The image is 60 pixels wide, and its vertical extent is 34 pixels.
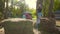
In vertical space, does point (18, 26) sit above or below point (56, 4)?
below

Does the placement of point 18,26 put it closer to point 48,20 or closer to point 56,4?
point 48,20

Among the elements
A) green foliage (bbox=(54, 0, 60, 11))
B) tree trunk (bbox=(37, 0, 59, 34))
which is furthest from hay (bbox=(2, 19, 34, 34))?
green foliage (bbox=(54, 0, 60, 11))

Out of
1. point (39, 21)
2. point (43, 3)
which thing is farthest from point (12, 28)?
point (43, 3)

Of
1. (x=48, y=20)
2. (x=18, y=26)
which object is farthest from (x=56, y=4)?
(x=18, y=26)

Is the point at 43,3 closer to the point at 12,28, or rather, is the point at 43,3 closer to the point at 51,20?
the point at 51,20

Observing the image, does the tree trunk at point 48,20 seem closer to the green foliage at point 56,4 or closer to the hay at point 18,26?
the green foliage at point 56,4

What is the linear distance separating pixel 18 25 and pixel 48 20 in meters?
1.67

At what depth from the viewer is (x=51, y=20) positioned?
19.0 feet

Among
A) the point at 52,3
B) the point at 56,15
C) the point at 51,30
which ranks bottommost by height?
the point at 51,30

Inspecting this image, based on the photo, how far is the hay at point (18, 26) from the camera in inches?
171

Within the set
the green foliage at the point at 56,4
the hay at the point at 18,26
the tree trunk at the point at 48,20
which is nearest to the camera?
the hay at the point at 18,26

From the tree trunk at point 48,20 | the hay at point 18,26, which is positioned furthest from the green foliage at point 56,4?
the hay at point 18,26

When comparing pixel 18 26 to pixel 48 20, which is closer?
pixel 18 26

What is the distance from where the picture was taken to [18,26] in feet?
14.4
